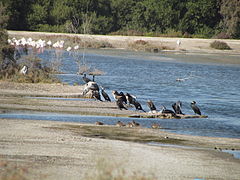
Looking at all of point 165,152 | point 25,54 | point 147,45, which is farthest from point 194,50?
point 165,152

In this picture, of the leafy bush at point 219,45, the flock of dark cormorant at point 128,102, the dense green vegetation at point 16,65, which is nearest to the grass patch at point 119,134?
the flock of dark cormorant at point 128,102

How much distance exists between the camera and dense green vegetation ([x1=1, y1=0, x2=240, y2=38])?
69312mm

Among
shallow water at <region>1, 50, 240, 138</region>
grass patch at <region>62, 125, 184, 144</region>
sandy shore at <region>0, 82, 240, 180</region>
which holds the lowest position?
shallow water at <region>1, 50, 240, 138</region>

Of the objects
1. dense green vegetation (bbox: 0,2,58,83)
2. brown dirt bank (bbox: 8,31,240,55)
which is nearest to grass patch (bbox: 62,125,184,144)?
dense green vegetation (bbox: 0,2,58,83)

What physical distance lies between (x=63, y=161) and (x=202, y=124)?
834cm

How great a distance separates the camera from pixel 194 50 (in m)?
60.5

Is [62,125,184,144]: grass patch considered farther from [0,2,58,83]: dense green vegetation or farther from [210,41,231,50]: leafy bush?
[210,41,231,50]: leafy bush

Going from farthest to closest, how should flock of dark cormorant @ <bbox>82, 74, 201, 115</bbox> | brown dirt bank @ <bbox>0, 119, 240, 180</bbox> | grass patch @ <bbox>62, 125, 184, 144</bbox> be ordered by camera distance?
flock of dark cormorant @ <bbox>82, 74, 201, 115</bbox>
grass patch @ <bbox>62, 125, 184, 144</bbox>
brown dirt bank @ <bbox>0, 119, 240, 180</bbox>

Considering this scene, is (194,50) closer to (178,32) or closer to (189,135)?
(178,32)

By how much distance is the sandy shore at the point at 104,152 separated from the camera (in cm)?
1059

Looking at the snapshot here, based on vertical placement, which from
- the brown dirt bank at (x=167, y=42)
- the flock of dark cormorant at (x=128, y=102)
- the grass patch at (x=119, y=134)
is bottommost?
the brown dirt bank at (x=167, y=42)

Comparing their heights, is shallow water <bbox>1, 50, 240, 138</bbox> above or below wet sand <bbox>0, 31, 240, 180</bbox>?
below

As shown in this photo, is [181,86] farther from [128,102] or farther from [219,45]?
[219,45]

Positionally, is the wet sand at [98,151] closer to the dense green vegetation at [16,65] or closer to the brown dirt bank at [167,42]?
the dense green vegetation at [16,65]
